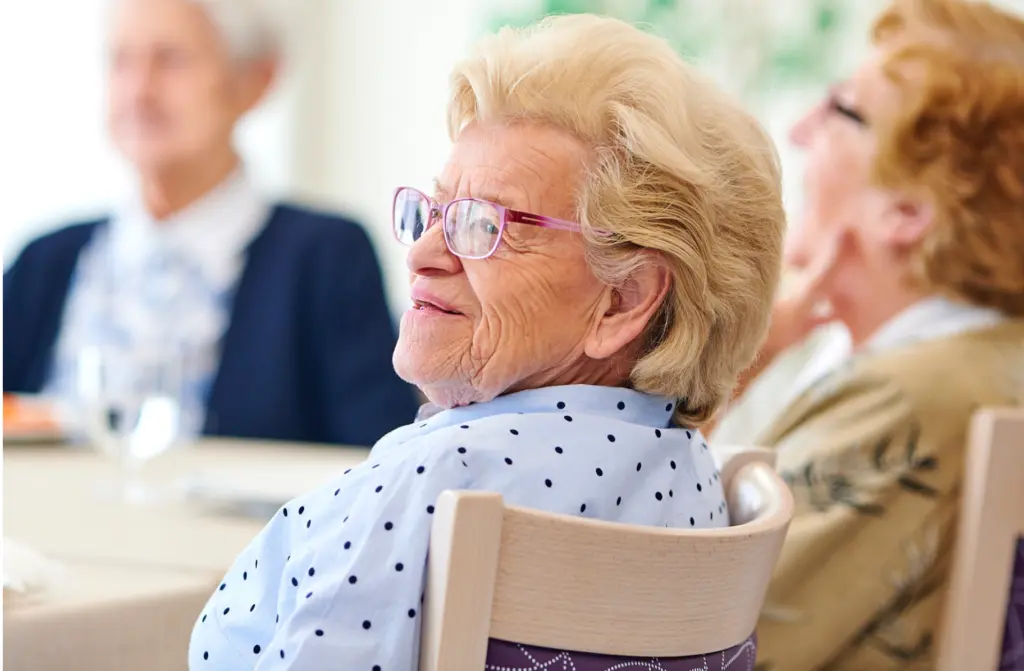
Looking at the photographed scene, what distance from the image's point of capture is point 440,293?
35.4 inches

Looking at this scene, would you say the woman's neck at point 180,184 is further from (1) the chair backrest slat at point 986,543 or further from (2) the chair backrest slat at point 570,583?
(2) the chair backrest slat at point 570,583

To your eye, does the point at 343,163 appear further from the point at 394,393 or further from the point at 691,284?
the point at 691,284

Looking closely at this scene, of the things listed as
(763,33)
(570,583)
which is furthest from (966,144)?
(763,33)

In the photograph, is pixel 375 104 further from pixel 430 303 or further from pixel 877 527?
pixel 430 303

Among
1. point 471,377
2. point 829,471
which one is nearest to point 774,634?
point 829,471

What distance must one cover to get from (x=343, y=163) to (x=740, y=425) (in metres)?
1.97

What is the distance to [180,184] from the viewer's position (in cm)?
236

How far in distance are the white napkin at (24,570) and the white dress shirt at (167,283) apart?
3.69ft

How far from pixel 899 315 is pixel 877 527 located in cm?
34

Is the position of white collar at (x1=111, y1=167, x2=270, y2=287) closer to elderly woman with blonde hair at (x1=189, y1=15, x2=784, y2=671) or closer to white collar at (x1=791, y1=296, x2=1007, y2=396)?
white collar at (x1=791, y1=296, x2=1007, y2=396)

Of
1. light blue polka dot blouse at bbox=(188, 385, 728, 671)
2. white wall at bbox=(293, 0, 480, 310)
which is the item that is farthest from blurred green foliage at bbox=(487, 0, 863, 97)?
light blue polka dot blouse at bbox=(188, 385, 728, 671)

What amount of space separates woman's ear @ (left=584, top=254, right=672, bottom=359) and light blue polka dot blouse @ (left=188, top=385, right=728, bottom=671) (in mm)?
35

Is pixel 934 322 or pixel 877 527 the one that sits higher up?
pixel 934 322

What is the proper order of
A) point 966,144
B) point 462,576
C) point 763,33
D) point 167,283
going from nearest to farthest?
point 462,576, point 966,144, point 167,283, point 763,33
